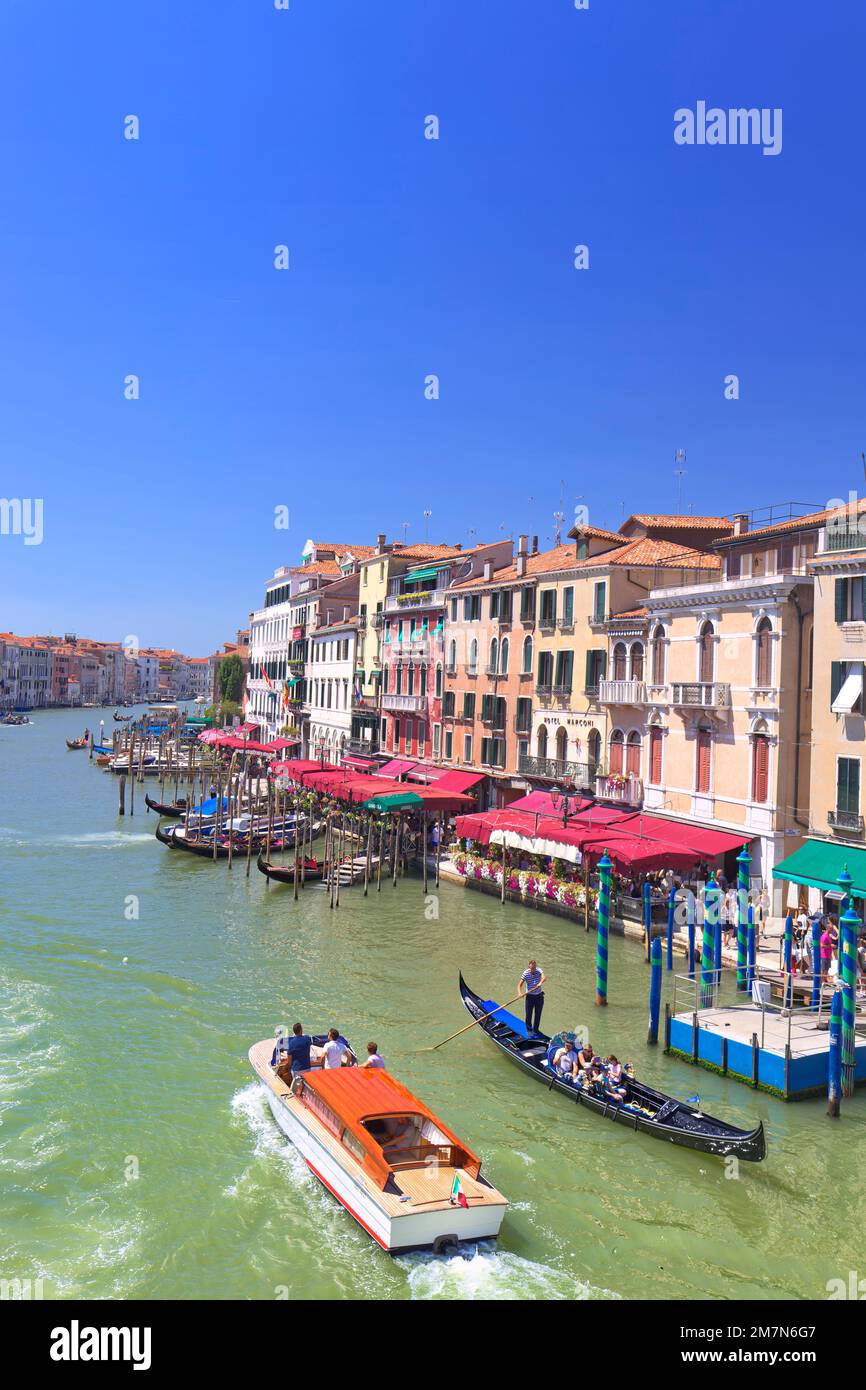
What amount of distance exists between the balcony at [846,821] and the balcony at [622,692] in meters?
8.40

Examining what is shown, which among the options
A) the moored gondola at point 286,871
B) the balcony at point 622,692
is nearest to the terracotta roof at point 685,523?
the balcony at point 622,692

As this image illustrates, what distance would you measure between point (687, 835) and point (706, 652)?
5.09m

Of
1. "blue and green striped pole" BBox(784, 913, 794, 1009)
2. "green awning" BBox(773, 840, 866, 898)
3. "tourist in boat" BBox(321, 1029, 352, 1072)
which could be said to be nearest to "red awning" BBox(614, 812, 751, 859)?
"green awning" BBox(773, 840, 866, 898)

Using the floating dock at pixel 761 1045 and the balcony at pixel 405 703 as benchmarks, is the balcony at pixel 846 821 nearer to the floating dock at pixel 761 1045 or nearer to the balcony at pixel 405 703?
the floating dock at pixel 761 1045

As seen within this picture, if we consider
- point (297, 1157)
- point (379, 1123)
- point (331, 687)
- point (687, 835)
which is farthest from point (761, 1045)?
point (331, 687)

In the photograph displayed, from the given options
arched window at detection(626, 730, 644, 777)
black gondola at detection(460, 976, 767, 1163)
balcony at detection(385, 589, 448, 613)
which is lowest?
black gondola at detection(460, 976, 767, 1163)

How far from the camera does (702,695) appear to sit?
2842cm

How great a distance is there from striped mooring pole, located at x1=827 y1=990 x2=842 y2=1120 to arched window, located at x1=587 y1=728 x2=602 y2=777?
17655mm

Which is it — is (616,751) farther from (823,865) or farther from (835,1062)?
(835,1062)

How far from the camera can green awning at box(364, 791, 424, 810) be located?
36031mm

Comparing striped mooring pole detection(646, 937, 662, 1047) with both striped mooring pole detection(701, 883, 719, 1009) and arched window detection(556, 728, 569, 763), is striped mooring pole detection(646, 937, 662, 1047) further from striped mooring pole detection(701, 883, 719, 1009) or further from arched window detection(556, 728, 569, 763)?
arched window detection(556, 728, 569, 763)

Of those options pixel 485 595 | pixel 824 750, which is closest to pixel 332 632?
pixel 485 595
